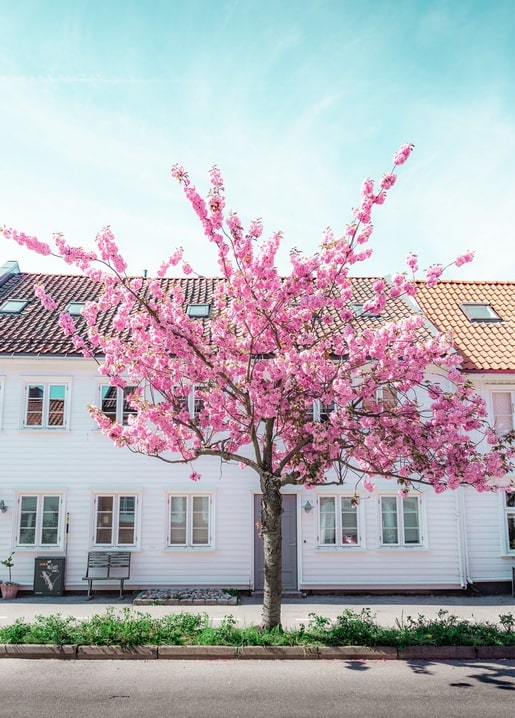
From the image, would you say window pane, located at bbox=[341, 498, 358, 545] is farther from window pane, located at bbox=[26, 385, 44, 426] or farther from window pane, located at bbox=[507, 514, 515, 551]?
window pane, located at bbox=[26, 385, 44, 426]

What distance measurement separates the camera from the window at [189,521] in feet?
57.0

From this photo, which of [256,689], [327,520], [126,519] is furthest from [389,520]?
[256,689]

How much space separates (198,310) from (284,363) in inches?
391

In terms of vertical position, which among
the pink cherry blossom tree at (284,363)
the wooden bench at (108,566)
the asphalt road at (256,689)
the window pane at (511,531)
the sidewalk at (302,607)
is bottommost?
the asphalt road at (256,689)

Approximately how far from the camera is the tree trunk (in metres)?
10.9

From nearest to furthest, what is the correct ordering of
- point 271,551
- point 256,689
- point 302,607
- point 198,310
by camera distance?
point 256,689 < point 271,551 < point 302,607 < point 198,310

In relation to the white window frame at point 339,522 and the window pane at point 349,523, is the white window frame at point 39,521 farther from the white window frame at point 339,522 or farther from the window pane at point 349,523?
the window pane at point 349,523

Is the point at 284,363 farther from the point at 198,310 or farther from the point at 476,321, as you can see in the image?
the point at 476,321

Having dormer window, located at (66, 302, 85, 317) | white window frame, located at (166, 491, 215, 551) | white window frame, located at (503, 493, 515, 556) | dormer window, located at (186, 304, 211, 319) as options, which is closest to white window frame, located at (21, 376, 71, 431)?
dormer window, located at (66, 302, 85, 317)

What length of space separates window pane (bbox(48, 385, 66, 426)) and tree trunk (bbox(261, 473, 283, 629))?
26.5ft

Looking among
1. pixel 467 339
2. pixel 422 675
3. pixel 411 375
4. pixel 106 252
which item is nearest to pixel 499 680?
pixel 422 675

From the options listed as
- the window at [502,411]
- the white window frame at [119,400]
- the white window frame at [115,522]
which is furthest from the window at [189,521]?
the window at [502,411]

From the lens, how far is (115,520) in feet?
56.7

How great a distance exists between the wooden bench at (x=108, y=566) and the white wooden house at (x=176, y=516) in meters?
0.34
